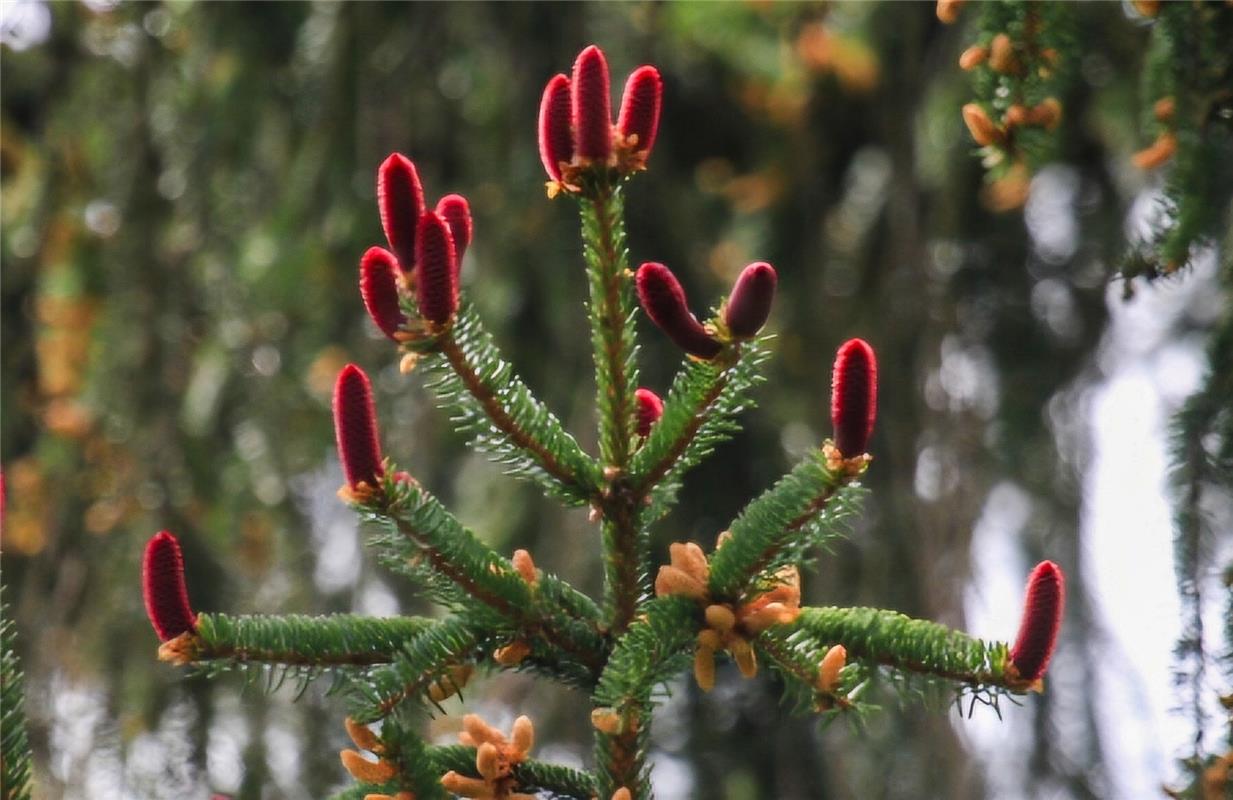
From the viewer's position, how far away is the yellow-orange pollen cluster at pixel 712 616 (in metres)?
0.62

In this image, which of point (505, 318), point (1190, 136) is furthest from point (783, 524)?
point (505, 318)

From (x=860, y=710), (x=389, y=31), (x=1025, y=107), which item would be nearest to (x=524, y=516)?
(x=389, y=31)

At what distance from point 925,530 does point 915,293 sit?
38 cm

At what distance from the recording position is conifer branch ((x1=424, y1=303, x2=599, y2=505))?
2.06 ft

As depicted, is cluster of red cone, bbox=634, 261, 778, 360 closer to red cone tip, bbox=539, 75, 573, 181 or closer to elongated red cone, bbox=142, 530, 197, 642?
red cone tip, bbox=539, 75, 573, 181

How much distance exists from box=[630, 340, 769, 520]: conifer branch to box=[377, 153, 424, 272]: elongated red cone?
13cm

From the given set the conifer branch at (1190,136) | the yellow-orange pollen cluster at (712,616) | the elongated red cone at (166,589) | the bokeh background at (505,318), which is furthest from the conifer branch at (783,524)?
the bokeh background at (505,318)

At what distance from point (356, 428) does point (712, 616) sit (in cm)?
17

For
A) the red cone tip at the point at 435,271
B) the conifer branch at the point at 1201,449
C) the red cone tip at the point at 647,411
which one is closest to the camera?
the red cone tip at the point at 435,271

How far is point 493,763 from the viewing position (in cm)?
63

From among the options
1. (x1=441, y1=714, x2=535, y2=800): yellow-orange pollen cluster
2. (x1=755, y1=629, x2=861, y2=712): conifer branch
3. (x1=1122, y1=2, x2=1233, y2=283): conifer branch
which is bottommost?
(x1=441, y1=714, x2=535, y2=800): yellow-orange pollen cluster

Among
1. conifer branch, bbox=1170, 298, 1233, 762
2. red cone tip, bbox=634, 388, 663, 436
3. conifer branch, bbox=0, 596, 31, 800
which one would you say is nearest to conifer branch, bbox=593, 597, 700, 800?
red cone tip, bbox=634, 388, 663, 436

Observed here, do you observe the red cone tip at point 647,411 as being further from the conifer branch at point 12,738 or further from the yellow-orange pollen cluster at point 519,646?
the conifer branch at point 12,738

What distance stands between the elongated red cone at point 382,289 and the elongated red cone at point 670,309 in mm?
104
